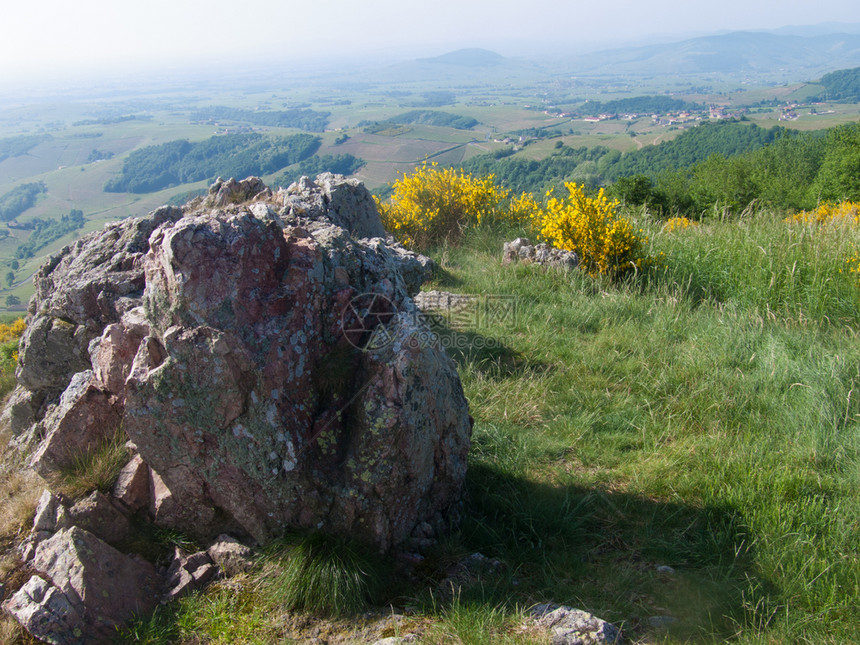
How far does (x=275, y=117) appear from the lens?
3231 inches

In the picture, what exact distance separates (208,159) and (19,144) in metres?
55.5

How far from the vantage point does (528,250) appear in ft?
26.5

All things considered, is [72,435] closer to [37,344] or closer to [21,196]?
[37,344]

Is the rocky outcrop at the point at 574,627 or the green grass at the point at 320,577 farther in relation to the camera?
the green grass at the point at 320,577

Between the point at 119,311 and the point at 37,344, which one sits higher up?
the point at 119,311

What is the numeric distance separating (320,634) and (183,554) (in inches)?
39.4

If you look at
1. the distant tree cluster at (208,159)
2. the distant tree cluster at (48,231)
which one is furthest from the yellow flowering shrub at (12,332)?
the distant tree cluster at (48,231)

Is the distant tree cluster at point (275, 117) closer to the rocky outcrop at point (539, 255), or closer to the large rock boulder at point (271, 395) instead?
the rocky outcrop at point (539, 255)

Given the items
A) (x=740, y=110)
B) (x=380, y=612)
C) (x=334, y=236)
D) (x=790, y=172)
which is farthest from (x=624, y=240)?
(x=740, y=110)

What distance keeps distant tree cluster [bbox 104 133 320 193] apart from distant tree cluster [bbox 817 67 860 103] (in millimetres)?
114358

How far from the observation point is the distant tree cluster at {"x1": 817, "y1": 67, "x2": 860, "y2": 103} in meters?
105

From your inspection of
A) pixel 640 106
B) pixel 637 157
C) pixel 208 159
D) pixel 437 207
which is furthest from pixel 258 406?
pixel 640 106

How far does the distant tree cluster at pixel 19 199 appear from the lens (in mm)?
57594

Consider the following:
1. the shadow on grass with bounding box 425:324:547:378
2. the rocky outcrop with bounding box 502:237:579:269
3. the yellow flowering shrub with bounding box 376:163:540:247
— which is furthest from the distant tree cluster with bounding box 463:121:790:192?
the shadow on grass with bounding box 425:324:547:378
